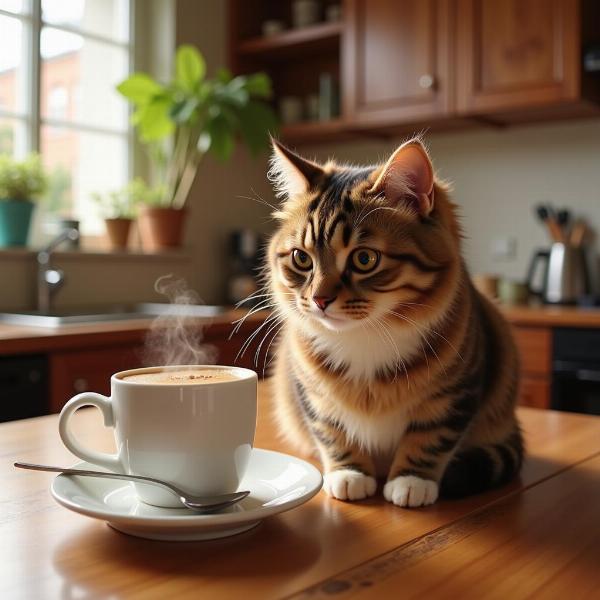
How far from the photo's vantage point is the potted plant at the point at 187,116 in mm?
3129

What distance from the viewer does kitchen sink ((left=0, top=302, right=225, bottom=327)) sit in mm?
2385

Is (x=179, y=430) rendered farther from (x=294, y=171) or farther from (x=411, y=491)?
(x=294, y=171)

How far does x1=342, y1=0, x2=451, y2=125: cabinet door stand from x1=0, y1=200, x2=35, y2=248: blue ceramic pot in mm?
1506

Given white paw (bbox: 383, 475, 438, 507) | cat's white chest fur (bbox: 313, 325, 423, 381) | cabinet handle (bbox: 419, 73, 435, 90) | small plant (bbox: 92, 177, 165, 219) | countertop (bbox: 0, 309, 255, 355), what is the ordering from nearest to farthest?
white paw (bbox: 383, 475, 438, 507), cat's white chest fur (bbox: 313, 325, 423, 381), countertop (bbox: 0, 309, 255, 355), cabinet handle (bbox: 419, 73, 435, 90), small plant (bbox: 92, 177, 165, 219)

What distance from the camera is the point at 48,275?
2670 millimetres

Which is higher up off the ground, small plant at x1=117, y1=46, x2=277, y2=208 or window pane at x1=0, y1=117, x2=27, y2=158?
small plant at x1=117, y1=46, x2=277, y2=208

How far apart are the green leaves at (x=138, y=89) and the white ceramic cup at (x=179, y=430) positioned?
105 inches

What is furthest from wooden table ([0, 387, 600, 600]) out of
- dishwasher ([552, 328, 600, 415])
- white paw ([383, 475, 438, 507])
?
dishwasher ([552, 328, 600, 415])

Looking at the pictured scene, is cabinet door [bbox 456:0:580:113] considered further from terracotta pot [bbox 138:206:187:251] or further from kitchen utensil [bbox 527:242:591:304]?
terracotta pot [bbox 138:206:187:251]

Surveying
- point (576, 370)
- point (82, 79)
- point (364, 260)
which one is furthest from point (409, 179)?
point (82, 79)

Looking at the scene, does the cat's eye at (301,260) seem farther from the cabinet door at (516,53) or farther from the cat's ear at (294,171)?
the cabinet door at (516,53)

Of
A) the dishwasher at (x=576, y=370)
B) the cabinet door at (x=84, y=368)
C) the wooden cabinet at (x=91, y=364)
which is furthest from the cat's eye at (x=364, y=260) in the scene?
the dishwasher at (x=576, y=370)

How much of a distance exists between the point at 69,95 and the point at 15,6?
1.40 feet

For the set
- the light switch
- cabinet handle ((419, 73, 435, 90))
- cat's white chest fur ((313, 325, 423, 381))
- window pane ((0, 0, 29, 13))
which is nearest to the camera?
cat's white chest fur ((313, 325, 423, 381))
